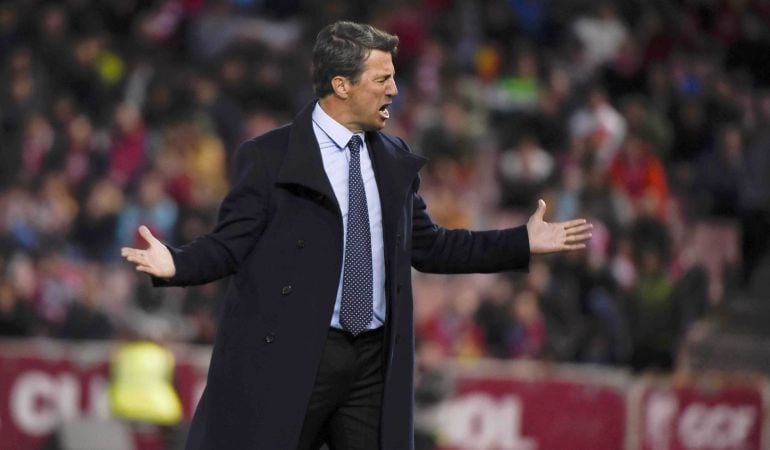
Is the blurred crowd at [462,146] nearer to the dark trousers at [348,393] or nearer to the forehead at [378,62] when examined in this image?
the dark trousers at [348,393]

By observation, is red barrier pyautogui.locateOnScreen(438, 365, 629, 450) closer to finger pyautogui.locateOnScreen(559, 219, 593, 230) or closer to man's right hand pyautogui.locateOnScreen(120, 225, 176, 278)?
finger pyautogui.locateOnScreen(559, 219, 593, 230)

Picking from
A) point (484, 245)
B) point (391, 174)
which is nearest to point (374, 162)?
point (391, 174)

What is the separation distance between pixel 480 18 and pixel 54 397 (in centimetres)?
724

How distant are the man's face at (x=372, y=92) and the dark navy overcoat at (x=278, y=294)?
0.58 ft

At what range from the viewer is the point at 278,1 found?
60.4 feet

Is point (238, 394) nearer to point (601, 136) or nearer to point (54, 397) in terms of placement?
point (54, 397)

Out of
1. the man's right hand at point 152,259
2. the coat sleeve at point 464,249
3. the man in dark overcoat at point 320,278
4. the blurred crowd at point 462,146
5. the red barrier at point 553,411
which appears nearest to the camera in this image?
the man's right hand at point 152,259

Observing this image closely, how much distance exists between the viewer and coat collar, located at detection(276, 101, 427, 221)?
550 cm

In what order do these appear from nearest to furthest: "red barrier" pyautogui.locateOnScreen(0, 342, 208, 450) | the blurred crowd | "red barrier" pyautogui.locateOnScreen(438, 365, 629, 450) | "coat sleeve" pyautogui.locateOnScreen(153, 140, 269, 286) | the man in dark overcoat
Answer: "coat sleeve" pyautogui.locateOnScreen(153, 140, 269, 286) < the man in dark overcoat < "red barrier" pyautogui.locateOnScreen(0, 342, 208, 450) < "red barrier" pyautogui.locateOnScreen(438, 365, 629, 450) < the blurred crowd

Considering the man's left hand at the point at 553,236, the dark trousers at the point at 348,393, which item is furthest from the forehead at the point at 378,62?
the dark trousers at the point at 348,393

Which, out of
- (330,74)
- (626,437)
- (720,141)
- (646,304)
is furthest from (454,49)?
(330,74)

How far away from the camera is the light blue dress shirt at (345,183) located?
556cm

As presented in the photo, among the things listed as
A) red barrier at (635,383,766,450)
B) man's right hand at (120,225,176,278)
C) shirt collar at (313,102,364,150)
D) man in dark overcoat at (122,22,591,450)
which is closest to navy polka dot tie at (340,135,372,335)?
man in dark overcoat at (122,22,591,450)

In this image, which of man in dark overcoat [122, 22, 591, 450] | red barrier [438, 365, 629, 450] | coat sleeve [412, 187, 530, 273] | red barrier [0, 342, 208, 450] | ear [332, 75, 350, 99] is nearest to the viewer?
man in dark overcoat [122, 22, 591, 450]
